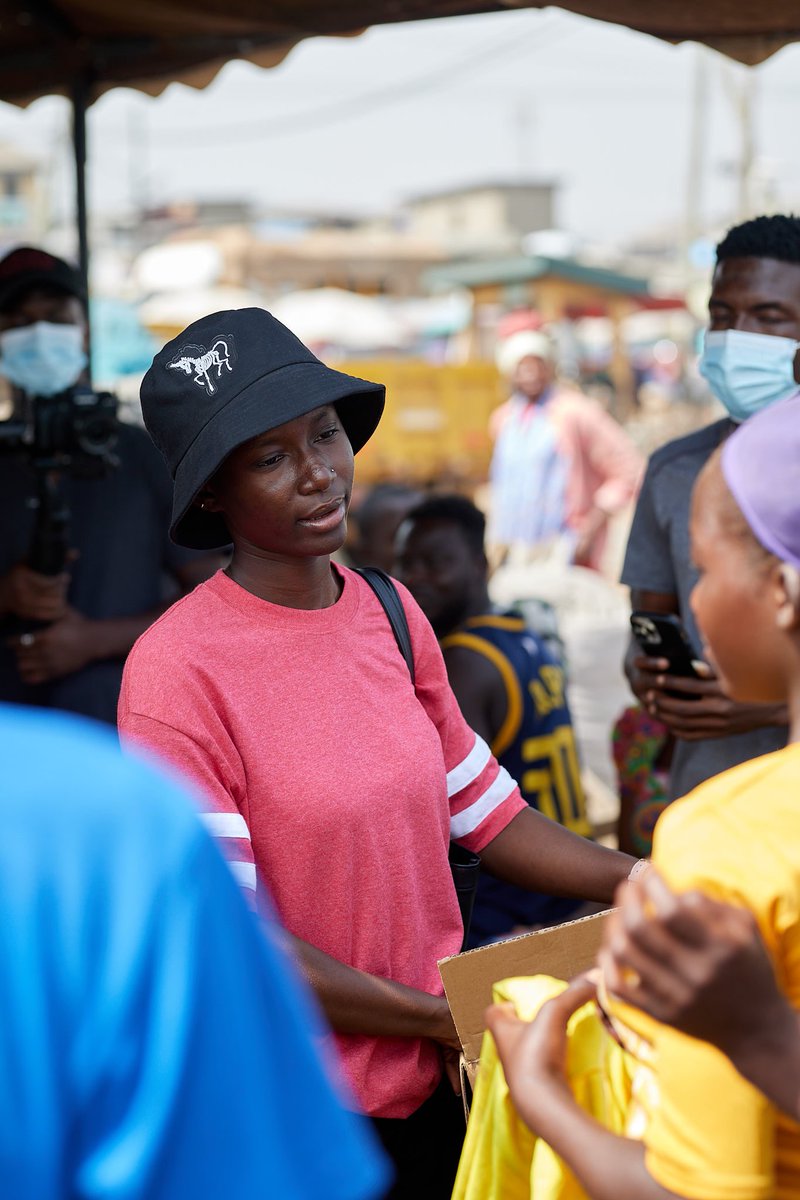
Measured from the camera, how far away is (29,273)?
364 cm

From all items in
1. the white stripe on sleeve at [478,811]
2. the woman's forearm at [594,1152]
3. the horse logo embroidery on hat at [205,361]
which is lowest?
the white stripe on sleeve at [478,811]

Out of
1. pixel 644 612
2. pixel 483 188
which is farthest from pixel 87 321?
pixel 483 188

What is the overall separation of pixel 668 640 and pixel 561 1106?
1699 millimetres

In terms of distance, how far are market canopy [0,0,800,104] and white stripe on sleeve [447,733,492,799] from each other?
219 centimetres

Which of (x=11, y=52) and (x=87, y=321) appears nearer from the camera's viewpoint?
(x=87, y=321)

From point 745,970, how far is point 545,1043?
0.36 meters

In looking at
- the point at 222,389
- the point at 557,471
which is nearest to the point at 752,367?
the point at 222,389

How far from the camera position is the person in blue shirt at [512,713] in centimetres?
324

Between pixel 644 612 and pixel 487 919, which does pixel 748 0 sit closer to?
pixel 644 612

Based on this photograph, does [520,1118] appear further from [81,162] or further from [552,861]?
[81,162]

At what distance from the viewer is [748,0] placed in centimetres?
353

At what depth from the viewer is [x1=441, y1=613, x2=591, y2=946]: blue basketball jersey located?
129 inches

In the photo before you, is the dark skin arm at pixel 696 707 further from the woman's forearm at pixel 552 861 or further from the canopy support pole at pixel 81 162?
the canopy support pole at pixel 81 162

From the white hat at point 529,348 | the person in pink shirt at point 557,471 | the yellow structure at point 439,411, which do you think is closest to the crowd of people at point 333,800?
the person in pink shirt at point 557,471
